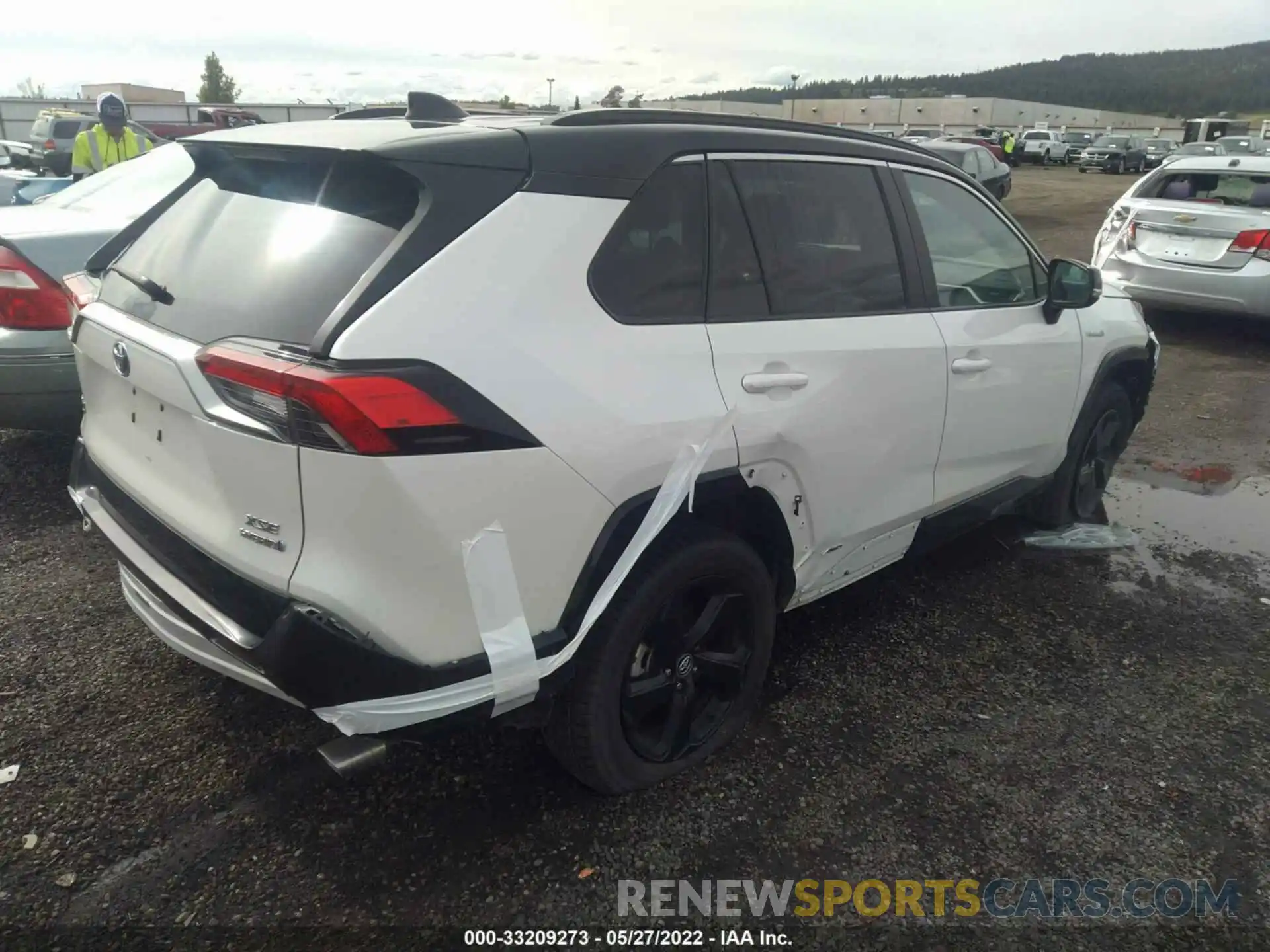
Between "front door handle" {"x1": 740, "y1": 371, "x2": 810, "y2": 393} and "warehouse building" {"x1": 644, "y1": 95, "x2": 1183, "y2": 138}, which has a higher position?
"warehouse building" {"x1": 644, "y1": 95, "x2": 1183, "y2": 138}

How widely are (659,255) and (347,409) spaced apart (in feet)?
3.11

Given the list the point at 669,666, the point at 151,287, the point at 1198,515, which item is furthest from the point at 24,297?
the point at 1198,515

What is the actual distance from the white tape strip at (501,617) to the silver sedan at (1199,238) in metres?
7.56

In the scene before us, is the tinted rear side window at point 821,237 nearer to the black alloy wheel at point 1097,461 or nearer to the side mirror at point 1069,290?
the side mirror at point 1069,290

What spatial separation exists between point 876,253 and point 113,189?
13.6 ft

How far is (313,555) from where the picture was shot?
76.1 inches

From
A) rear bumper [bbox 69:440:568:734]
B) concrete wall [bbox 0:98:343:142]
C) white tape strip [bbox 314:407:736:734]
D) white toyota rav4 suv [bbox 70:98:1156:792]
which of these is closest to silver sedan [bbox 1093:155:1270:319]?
white toyota rav4 suv [bbox 70:98:1156:792]

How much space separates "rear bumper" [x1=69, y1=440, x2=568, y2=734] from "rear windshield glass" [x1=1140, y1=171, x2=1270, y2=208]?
8487 mm

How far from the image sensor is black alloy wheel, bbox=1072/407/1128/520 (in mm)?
4492

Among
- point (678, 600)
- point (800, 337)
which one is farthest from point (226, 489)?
point (800, 337)

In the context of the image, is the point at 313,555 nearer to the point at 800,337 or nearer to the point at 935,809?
the point at 800,337

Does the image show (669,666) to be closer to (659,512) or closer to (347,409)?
(659,512)

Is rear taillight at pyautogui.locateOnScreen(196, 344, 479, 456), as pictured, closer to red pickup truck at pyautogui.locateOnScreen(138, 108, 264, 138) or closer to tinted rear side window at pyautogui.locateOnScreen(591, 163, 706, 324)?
tinted rear side window at pyautogui.locateOnScreen(591, 163, 706, 324)

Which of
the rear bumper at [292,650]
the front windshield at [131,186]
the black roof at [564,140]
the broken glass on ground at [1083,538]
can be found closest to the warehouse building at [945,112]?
the front windshield at [131,186]
